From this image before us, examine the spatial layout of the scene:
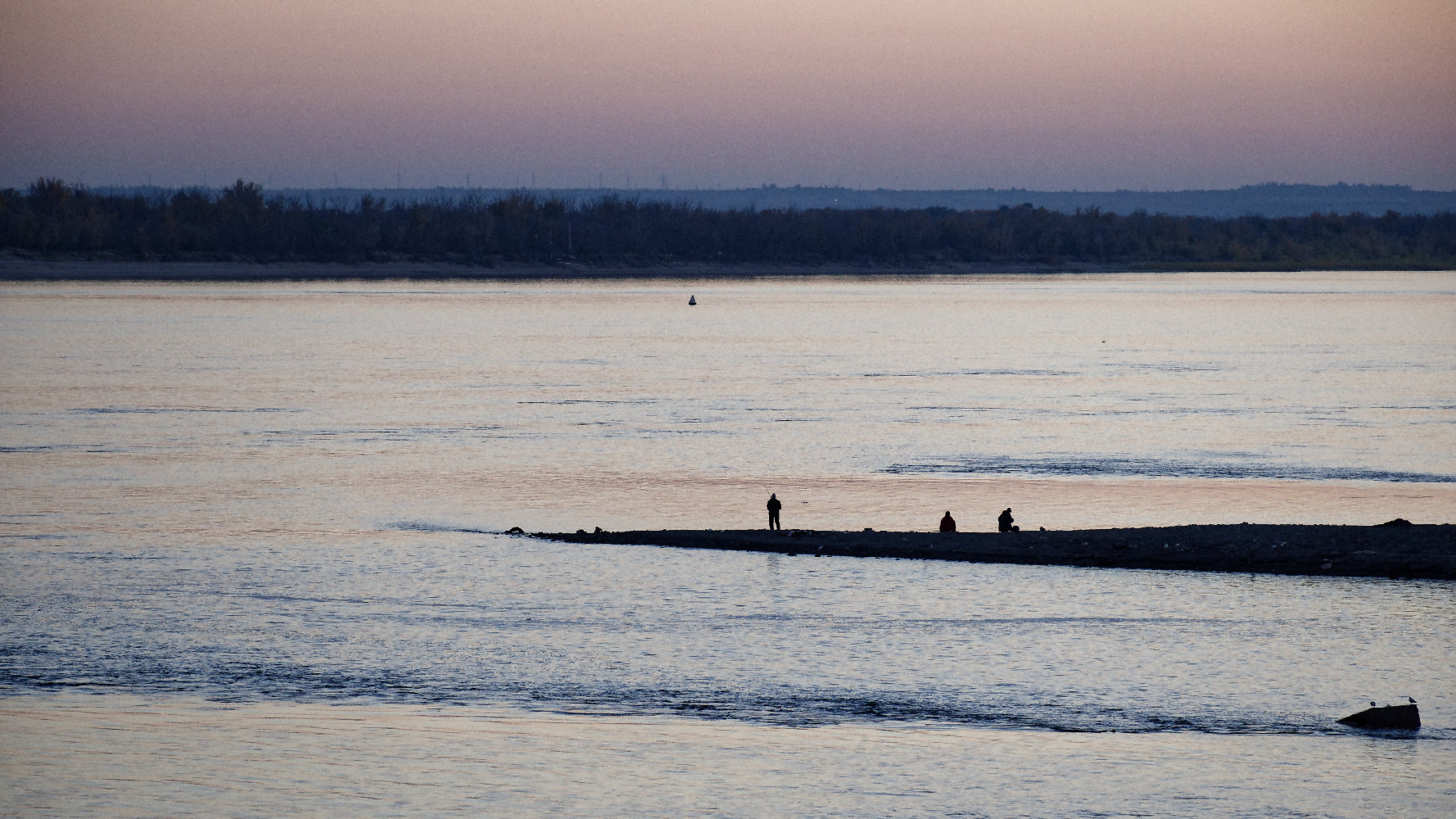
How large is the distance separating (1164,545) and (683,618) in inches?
376

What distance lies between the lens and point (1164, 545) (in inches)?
1161

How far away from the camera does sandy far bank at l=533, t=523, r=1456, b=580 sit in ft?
92.9

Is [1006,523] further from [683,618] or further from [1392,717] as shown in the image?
[1392,717]

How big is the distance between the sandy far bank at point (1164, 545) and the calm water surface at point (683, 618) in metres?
0.50

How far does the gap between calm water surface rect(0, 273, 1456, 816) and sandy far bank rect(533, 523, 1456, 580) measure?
499 mm

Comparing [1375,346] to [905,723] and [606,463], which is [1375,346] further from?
[905,723]

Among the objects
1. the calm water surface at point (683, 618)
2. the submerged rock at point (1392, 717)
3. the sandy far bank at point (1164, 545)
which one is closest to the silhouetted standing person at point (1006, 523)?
the sandy far bank at point (1164, 545)

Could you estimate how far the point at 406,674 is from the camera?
862 inches

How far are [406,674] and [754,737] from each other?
17.6ft

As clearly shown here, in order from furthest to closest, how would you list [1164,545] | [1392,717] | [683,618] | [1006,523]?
[1006,523]
[1164,545]
[683,618]
[1392,717]

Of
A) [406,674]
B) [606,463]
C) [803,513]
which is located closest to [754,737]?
[406,674]

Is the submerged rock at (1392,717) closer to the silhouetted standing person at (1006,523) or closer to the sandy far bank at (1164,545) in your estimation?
the sandy far bank at (1164,545)

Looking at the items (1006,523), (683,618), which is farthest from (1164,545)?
(683,618)

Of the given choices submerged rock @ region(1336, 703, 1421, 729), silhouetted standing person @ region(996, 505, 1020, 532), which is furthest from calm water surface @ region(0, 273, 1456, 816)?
silhouetted standing person @ region(996, 505, 1020, 532)
